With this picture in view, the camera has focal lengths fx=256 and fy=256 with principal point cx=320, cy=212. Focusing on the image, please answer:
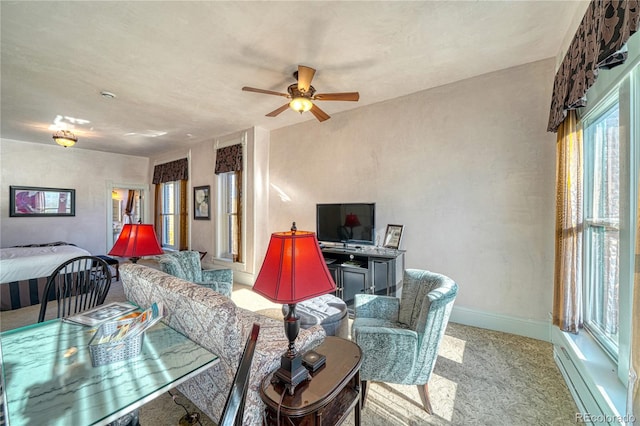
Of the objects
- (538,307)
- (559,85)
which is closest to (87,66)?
(559,85)

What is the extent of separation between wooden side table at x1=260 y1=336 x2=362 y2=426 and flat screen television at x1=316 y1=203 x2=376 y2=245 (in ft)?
A: 6.95

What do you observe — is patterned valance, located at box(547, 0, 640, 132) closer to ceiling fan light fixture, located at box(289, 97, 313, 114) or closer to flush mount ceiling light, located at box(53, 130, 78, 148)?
ceiling fan light fixture, located at box(289, 97, 313, 114)

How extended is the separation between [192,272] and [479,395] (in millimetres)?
3189

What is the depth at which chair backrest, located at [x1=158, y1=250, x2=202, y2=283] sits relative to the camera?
286cm

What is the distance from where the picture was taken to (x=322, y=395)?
1.04m

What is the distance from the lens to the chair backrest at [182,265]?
113 inches

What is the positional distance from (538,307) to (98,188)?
873cm

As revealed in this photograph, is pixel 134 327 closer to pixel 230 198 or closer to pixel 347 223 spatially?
pixel 347 223

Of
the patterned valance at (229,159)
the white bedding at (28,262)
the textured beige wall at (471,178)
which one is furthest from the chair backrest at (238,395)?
the white bedding at (28,262)

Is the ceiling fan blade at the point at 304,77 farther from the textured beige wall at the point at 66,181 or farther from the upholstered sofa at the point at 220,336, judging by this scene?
the textured beige wall at the point at 66,181

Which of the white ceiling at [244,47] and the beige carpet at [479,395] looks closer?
the beige carpet at [479,395]

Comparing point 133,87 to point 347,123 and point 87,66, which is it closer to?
point 87,66

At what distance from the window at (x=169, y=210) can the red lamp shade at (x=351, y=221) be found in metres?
5.09

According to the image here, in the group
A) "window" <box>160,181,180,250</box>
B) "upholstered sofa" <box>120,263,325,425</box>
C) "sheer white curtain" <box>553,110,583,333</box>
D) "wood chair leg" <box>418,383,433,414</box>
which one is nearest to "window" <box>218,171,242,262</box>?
"window" <box>160,181,180,250</box>
